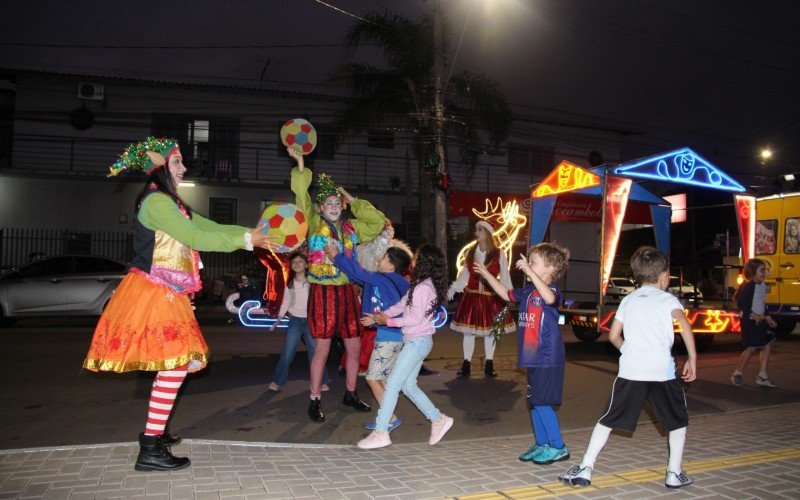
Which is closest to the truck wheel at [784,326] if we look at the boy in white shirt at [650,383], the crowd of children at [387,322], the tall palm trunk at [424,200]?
the tall palm trunk at [424,200]

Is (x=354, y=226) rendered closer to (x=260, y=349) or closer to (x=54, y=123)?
(x=260, y=349)

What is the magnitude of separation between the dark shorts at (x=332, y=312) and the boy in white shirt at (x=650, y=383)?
2508mm

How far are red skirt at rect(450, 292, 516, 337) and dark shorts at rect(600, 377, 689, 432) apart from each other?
4247 mm

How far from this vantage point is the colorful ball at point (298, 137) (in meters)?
5.45

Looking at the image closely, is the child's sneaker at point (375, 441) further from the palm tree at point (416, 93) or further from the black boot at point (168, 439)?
the palm tree at point (416, 93)

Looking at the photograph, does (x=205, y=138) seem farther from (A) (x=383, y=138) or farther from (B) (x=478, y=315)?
(B) (x=478, y=315)

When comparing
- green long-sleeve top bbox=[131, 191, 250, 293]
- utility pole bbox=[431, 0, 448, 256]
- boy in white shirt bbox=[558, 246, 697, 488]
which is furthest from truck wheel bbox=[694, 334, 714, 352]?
green long-sleeve top bbox=[131, 191, 250, 293]

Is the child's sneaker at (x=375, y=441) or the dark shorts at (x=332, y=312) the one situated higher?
the dark shorts at (x=332, y=312)

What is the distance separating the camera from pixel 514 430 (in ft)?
19.0

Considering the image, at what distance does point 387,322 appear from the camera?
4984 mm

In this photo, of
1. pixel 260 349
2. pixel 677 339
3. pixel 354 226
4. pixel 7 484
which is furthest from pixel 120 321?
pixel 677 339

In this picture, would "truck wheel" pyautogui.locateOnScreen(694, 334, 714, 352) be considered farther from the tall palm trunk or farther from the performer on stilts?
the performer on stilts

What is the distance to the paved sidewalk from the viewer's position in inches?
148

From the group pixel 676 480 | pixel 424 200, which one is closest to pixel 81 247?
pixel 424 200
